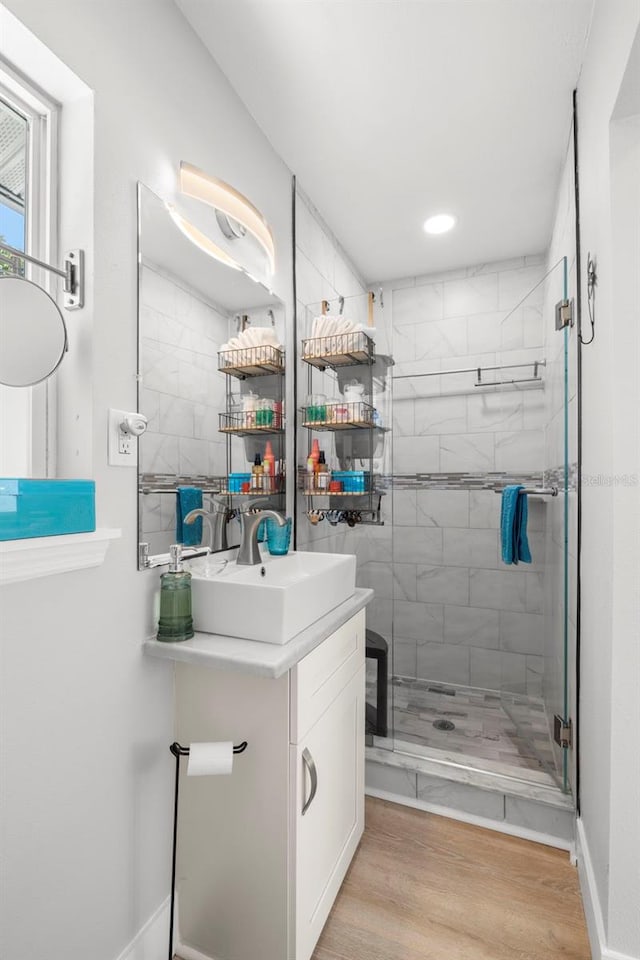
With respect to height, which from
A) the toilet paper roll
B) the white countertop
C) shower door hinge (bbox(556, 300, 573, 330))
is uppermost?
shower door hinge (bbox(556, 300, 573, 330))

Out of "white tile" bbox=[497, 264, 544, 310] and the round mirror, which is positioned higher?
"white tile" bbox=[497, 264, 544, 310]

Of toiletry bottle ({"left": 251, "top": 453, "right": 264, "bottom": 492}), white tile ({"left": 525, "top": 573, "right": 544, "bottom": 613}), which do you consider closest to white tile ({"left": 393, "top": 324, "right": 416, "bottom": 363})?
toiletry bottle ({"left": 251, "top": 453, "right": 264, "bottom": 492})

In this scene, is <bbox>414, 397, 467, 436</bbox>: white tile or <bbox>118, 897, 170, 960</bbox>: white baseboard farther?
<bbox>414, 397, 467, 436</bbox>: white tile

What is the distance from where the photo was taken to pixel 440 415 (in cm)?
279

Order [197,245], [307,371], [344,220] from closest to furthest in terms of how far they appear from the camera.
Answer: [197,245]
[307,371]
[344,220]

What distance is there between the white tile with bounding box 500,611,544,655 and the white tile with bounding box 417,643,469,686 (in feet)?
0.75

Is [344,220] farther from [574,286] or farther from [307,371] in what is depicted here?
[574,286]

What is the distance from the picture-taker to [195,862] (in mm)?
1285

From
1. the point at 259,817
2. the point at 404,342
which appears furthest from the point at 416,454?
the point at 259,817

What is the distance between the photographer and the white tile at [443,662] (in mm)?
2658

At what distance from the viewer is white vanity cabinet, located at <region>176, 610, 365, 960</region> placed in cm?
117

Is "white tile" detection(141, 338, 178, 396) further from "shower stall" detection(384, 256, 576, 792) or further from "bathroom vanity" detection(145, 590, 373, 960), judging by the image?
"shower stall" detection(384, 256, 576, 792)

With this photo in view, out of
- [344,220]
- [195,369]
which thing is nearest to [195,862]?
[195,369]

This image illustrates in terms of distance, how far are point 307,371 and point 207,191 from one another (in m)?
0.82
